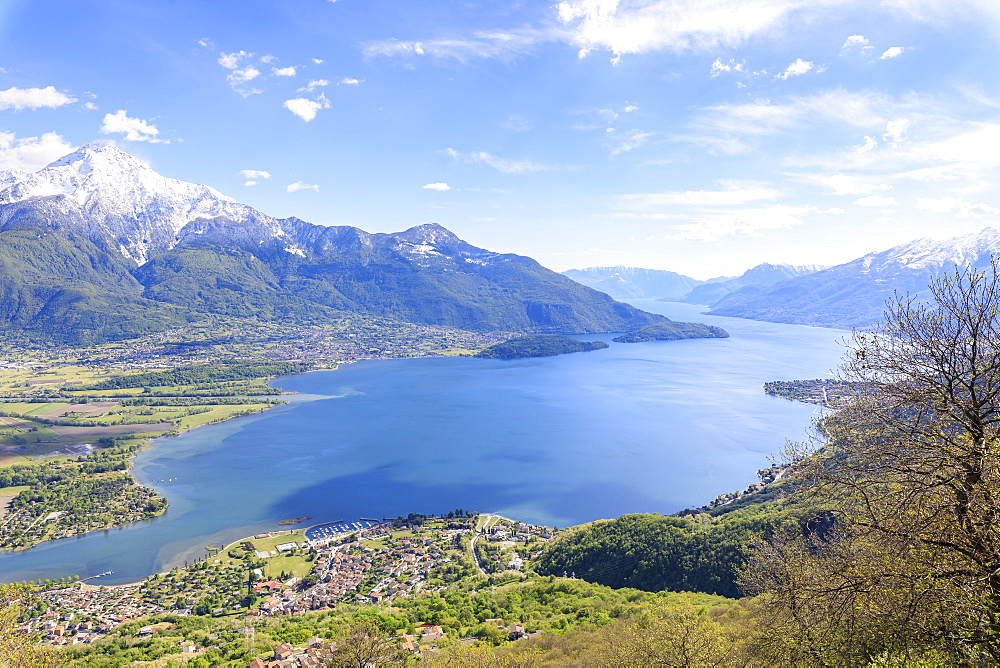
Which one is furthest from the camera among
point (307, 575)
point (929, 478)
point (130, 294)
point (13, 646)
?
point (130, 294)

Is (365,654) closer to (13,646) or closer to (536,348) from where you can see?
(13,646)

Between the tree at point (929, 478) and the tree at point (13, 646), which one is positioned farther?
the tree at point (13, 646)

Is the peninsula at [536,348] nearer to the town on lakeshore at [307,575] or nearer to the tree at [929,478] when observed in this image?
the town on lakeshore at [307,575]

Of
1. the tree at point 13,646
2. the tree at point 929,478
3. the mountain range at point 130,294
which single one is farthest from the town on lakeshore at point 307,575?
the mountain range at point 130,294

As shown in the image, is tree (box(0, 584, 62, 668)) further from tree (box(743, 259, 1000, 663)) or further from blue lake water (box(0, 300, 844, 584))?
blue lake water (box(0, 300, 844, 584))

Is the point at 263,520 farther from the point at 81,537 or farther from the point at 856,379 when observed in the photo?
the point at 856,379

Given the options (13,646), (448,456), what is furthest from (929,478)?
(448,456)
